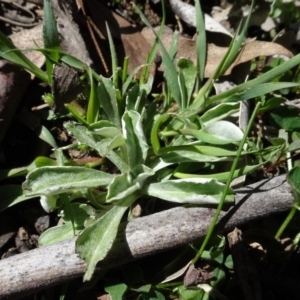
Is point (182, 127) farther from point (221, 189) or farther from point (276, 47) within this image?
point (276, 47)

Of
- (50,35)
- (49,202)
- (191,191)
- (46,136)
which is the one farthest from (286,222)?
(50,35)

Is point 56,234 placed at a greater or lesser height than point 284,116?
lesser

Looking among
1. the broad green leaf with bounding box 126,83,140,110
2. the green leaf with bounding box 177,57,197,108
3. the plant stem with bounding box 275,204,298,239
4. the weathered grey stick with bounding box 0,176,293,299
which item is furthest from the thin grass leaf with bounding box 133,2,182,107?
the plant stem with bounding box 275,204,298,239

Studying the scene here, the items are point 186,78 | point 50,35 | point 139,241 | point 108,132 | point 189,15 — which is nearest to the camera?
point 139,241

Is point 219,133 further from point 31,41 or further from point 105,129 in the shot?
point 31,41

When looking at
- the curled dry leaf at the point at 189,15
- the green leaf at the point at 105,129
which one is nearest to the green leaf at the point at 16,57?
the green leaf at the point at 105,129

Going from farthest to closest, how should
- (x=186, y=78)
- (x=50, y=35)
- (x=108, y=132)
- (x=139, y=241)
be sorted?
(x=186, y=78) < (x=50, y=35) < (x=108, y=132) < (x=139, y=241)

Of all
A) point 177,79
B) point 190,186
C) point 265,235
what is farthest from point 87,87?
point 265,235

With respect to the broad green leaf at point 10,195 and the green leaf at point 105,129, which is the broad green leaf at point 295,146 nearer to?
the green leaf at point 105,129

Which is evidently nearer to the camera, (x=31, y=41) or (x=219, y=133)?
(x=219, y=133)
